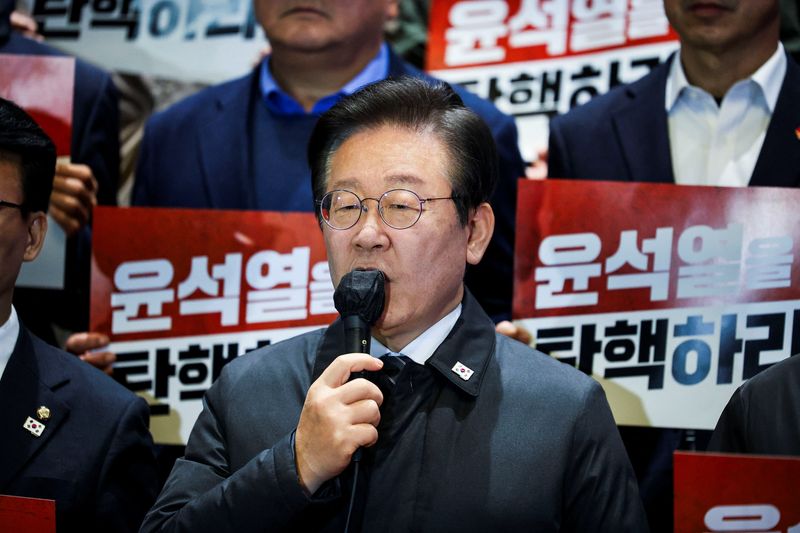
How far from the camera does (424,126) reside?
92.3 inches

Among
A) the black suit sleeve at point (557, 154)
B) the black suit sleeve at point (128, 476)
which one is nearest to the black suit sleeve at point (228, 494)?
the black suit sleeve at point (128, 476)

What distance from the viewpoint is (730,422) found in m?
2.40

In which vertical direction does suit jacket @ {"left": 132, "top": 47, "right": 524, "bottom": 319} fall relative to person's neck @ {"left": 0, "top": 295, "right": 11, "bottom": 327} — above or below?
above

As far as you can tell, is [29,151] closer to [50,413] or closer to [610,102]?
[50,413]

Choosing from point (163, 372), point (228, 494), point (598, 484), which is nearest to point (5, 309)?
point (163, 372)

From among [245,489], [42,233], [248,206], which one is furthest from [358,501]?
[248,206]

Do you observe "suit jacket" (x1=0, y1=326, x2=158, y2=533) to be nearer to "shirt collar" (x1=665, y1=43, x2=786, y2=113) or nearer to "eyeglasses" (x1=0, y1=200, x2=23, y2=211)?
"eyeglasses" (x1=0, y1=200, x2=23, y2=211)

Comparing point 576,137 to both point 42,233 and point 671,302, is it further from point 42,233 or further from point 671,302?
point 42,233

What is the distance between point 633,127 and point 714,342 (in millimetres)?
664

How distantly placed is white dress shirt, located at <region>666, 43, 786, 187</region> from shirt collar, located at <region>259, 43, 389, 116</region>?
91cm

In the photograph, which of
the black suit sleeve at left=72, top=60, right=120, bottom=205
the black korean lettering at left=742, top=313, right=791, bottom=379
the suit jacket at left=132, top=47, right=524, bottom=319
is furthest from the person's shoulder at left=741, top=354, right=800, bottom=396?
the black suit sleeve at left=72, top=60, right=120, bottom=205

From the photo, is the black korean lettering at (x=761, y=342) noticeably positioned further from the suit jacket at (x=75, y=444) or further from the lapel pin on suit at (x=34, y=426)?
the lapel pin on suit at (x=34, y=426)

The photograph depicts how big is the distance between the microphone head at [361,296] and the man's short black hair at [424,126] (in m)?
0.29

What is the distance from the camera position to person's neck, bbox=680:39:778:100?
10.2 feet
